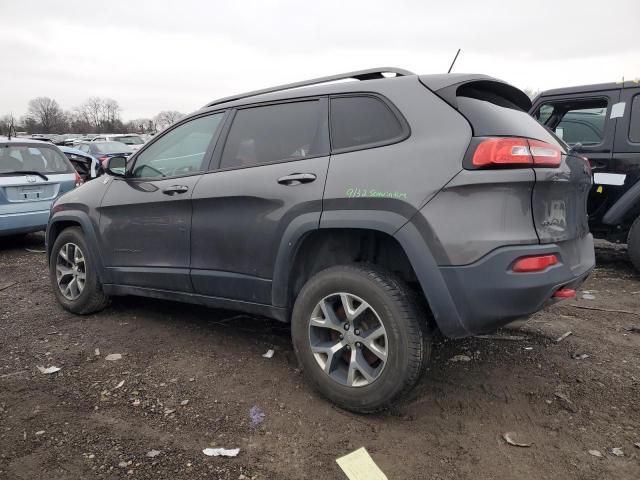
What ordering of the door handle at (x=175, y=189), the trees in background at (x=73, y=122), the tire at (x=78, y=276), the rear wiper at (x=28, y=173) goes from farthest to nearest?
the trees in background at (x=73, y=122)
the rear wiper at (x=28, y=173)
the tire at (x=78, y=276)
the door handle at (x=175, y=189)

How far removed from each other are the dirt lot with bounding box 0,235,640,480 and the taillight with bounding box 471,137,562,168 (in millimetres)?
910

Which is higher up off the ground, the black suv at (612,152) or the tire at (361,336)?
the black suv at (612,152)

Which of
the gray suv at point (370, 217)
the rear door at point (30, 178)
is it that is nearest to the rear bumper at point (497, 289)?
the gray suv at point (370, 217)

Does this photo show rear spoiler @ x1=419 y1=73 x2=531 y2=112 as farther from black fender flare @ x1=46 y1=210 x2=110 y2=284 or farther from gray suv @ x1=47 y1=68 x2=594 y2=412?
black fender flare @ x1=46 y1=210 x2=110 y2=284

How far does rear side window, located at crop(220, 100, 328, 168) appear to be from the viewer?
295 centimetres

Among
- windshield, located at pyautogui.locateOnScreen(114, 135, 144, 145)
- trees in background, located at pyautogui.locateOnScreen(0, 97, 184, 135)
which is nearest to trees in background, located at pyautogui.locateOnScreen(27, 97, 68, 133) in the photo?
trees in background, located at pyautogui.locateOnScreen(0, 97, 184, 135)

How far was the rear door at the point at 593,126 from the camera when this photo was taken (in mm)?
5438

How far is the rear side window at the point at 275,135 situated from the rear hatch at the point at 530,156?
697 millimetres

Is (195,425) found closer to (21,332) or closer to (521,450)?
(521,450)

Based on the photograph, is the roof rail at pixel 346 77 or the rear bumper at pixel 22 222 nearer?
the roof rail at pixel 346 77

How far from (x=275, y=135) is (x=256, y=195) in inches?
17.1

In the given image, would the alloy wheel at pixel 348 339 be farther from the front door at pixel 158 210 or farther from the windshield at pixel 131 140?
the windshield at pixel 131 140

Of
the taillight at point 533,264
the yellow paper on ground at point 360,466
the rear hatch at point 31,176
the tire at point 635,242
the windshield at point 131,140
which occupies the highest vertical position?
the windshield at point 131,140

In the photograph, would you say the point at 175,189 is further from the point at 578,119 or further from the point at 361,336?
the point at 578,119
